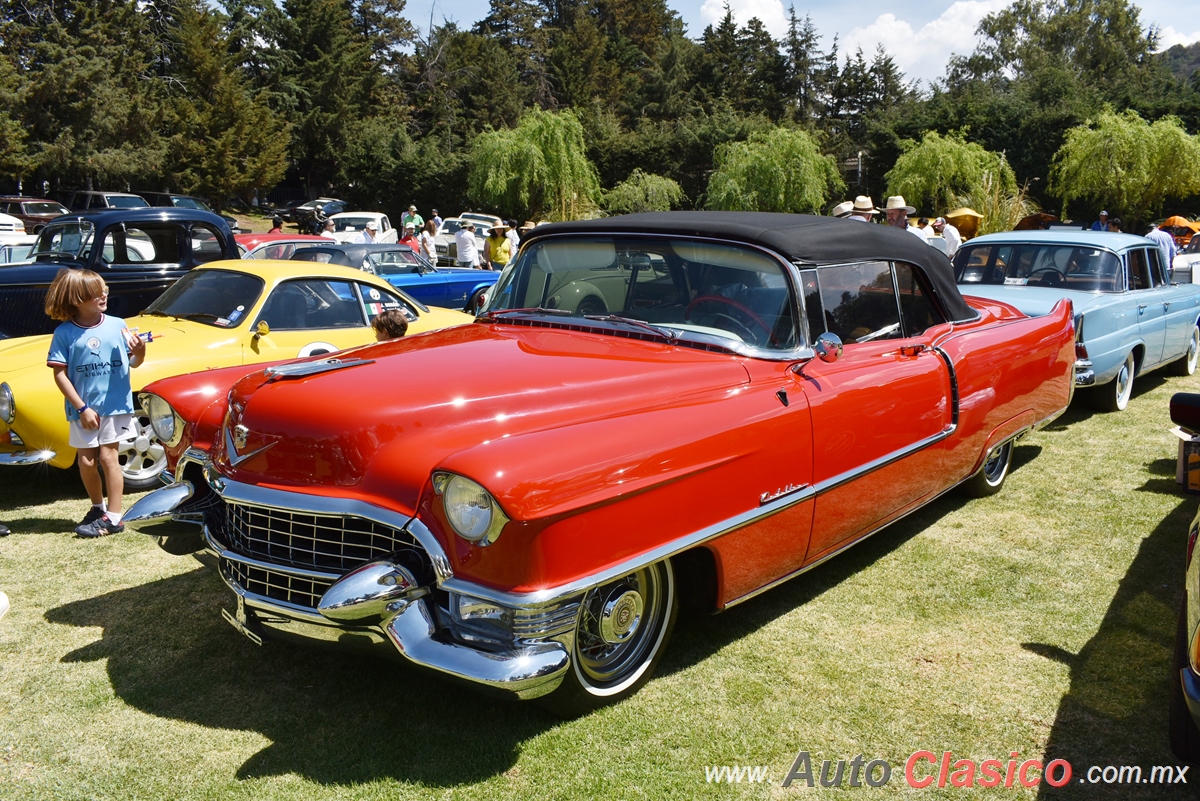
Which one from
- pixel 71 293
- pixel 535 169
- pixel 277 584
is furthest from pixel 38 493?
pixel 535 169

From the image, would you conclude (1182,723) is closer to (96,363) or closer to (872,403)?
(872,403)

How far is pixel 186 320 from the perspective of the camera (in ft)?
22.1

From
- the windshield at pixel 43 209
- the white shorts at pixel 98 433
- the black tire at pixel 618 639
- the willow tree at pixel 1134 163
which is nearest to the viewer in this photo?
the black tire at pixel 618 639

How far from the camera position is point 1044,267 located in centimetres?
818

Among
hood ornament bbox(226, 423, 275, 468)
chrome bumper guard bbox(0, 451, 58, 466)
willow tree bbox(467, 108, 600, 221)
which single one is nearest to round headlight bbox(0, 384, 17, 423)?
chrome bumper guard bbox(0, 451, 58, 466)

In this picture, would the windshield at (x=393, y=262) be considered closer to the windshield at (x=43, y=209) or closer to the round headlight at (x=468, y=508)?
the round headlight at (x=468, y=508)

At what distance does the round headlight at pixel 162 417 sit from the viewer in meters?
4.19

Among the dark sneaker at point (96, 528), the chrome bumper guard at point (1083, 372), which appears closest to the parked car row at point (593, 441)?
the dark sneaker at point (96, 528)

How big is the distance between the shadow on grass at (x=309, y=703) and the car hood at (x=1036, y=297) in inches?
219

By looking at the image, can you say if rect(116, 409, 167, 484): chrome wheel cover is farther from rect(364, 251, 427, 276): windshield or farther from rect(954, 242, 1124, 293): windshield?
rect(954, 242, 1124, 293): windshield

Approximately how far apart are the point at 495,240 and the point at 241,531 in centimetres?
1201

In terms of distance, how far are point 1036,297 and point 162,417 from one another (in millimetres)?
6633

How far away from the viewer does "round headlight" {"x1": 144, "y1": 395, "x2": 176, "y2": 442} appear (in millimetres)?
4188

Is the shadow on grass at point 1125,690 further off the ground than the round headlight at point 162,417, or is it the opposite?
the round headlight at point 162,417
